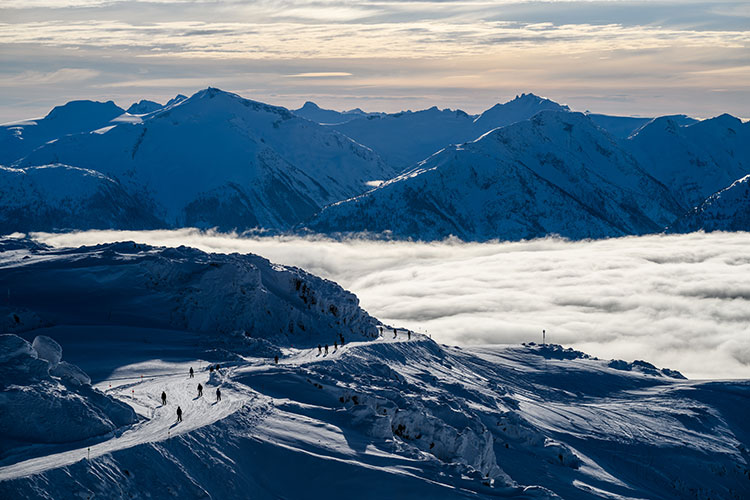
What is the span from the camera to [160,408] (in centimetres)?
7206

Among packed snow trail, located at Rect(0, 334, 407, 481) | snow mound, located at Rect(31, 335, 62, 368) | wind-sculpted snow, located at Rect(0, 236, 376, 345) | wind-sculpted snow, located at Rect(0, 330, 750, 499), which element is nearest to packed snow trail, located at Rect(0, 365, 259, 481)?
packed snow trail, located at Rect(0, 334, 407, 481)

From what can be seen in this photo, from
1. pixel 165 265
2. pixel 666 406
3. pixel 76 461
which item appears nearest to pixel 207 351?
pixel 165 265

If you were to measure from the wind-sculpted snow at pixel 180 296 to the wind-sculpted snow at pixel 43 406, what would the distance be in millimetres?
40490

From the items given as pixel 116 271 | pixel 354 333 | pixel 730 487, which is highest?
pixel 116 271

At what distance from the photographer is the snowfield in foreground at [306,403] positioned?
61562 mm

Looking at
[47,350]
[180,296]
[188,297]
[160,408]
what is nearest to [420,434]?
[160,408]

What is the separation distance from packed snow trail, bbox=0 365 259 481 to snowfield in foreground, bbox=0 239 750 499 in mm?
281

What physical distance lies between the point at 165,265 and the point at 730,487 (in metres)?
85.9

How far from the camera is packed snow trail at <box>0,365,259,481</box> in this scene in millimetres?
55375

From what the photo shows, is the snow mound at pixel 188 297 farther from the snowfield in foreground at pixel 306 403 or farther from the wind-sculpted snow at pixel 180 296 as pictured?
the snowfield in foreground at pixel 306 403

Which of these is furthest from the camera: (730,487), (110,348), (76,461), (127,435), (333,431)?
(730,487)

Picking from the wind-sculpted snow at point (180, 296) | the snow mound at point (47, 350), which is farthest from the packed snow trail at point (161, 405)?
the wind-sculpted snow at point (180, 296)

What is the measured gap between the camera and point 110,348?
317 feet

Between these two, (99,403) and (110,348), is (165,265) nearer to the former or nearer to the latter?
(110,348)
